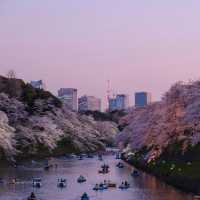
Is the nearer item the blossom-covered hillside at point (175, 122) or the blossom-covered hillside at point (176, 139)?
the blossom-covered hillside at point (175, 122)

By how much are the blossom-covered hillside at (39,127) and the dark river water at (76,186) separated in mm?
8264

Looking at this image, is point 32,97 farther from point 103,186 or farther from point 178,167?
point 103,186

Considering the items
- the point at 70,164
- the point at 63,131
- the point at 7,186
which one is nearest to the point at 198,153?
the point at 7,186

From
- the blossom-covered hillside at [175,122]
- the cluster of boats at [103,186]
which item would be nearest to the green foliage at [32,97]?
the blossom-covered hillside at [175,122]

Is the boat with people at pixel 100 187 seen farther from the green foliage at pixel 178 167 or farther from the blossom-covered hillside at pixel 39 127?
the blossom-covered hillside at pixel 39 127

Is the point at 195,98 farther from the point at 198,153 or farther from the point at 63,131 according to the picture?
the point at 63,131

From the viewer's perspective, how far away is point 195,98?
42656 mm

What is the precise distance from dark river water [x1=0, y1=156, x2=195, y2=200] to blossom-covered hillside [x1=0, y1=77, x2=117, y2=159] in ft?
27.1

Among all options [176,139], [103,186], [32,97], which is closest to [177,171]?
[176,139]

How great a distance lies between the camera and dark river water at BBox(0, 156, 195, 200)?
1533 inches

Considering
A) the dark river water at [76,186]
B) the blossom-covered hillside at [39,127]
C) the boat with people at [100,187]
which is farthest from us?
the blossom-covered hillside at [39,127]

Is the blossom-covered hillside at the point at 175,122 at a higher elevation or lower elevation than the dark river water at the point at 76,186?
higher

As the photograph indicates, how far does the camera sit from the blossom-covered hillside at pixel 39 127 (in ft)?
229

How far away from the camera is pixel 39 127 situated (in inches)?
3108
